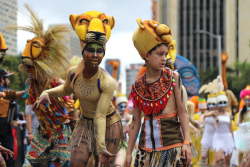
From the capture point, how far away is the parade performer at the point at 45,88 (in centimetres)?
581

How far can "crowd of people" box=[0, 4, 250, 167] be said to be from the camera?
13.7ft

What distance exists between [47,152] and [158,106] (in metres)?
2.33

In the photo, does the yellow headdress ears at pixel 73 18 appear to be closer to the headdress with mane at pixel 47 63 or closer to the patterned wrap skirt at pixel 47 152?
the headdress with mane at pixel 47 63

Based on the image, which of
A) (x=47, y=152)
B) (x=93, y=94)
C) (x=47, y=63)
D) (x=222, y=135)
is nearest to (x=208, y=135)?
(x=222, y=135)

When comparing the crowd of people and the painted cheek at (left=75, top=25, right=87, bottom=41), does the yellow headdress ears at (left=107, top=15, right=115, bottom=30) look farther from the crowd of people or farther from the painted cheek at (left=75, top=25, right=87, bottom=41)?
the painted cheek at (left=75, top=25, right=87, bottom=41)

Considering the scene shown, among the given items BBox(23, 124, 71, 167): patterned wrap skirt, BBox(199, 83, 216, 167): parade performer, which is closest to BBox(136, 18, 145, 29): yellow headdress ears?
BBox(23, 124, 71, 167): patterned wrap skirt

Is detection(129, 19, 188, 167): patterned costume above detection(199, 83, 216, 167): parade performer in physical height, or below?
above

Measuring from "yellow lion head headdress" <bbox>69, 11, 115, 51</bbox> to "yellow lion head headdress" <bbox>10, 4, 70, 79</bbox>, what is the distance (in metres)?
1.32

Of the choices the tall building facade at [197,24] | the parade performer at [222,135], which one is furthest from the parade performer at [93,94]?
the tall building facade at [197,24]

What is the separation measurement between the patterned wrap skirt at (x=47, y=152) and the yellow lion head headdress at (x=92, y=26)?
1856mm

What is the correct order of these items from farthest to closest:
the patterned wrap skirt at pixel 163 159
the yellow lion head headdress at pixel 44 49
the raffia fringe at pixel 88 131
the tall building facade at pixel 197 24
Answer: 1. the tall building facade at pixel 197 24
2. the yellow lion head headdress at pixel 44 49
3. the raffia fringe at pixel 88 131
4. the patterned wrap skirt at pixel 163 159

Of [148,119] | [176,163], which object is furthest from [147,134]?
[176,163]

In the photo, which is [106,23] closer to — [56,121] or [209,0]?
[56,121]

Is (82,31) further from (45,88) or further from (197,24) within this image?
(197,24)
